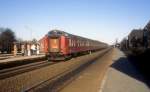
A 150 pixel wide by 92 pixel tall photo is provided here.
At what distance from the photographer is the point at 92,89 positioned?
13.0 m

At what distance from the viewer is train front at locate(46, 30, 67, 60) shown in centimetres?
3272

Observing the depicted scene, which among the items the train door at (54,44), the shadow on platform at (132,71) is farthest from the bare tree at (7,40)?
the shadow on platform at (132,71)

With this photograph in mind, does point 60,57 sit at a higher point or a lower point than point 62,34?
lower

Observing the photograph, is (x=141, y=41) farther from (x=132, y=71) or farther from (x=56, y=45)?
→ (x=132, y=71)

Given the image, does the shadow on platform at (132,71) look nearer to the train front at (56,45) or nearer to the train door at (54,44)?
the train front at (56,45)

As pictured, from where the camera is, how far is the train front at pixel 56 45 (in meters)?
32.7

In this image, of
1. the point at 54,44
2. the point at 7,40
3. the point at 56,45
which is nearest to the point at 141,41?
the point at 56,45

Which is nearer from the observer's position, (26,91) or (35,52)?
(26,91)

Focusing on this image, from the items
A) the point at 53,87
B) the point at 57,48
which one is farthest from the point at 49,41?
the point at 53,87

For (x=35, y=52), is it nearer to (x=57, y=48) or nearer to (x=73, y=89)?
(x=57, y=48)

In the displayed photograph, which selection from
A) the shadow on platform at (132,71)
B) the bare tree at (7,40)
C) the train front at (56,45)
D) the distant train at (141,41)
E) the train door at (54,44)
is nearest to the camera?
the shadow on platform at (132,71)

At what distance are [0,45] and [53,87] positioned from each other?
84.3 m

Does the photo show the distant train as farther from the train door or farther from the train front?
the train door

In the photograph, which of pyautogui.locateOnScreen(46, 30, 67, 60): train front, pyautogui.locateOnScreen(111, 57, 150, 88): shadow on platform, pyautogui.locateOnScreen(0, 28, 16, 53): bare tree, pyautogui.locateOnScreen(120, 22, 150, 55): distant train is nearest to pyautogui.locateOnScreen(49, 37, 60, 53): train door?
pyautogui.locateOnScreen(46, 30, 67, 60): train front
